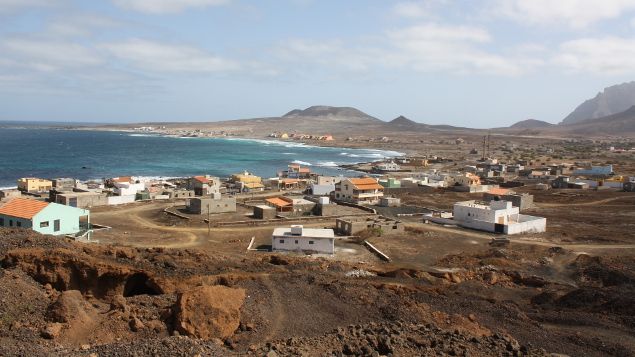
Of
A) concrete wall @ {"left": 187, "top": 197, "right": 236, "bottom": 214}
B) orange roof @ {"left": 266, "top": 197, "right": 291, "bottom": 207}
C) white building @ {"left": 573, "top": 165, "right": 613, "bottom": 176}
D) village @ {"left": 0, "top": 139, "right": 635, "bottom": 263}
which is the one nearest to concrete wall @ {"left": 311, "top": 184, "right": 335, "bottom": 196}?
village @ {"left": 0, "top": 139, "right": 635, "bottom": 263}

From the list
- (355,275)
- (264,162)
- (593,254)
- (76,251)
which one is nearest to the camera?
(76,251)

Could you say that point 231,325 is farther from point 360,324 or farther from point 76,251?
point 76,251

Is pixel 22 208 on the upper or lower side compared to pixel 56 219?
upper

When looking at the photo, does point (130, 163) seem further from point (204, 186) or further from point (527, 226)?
point (527, 226)

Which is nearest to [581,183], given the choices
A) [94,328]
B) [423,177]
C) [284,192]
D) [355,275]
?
[423,177]

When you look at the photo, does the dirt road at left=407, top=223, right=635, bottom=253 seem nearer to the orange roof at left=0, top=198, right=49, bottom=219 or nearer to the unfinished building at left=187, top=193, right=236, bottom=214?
the unfinished building at left=187, top=193, right=236, bottom=214

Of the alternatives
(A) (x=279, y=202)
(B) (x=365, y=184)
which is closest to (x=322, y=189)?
(B) (x=365, y=184)
